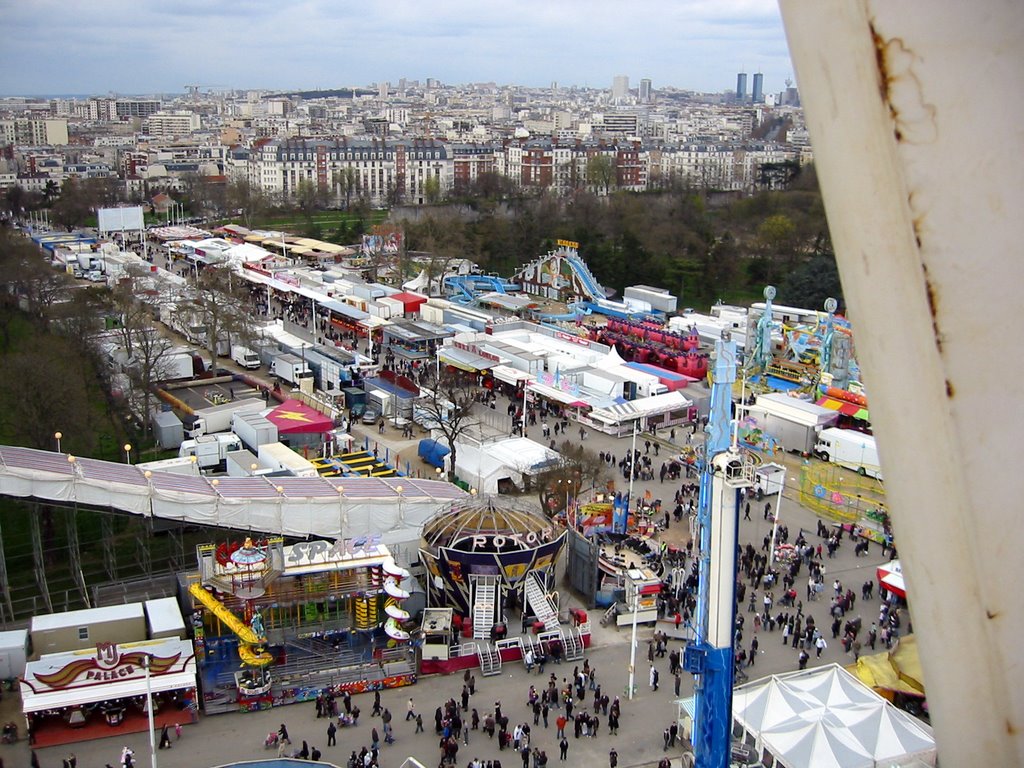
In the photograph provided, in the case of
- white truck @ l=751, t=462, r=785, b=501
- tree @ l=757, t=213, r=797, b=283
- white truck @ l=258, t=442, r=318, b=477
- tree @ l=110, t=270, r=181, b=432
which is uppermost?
tree @ l=757, t=213, r=797, b=283

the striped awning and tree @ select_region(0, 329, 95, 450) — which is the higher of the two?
tree @ select_region(0, 329, 95, 450)

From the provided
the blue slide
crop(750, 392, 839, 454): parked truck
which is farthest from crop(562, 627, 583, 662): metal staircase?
the blue slide

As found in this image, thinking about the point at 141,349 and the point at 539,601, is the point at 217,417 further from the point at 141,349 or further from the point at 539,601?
the point at 539,601

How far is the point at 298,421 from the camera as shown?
2158 cm

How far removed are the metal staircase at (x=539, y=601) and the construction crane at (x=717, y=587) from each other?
4.32 meters

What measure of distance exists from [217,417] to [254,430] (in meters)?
2.16

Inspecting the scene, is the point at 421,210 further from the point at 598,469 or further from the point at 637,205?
the point at 598,469

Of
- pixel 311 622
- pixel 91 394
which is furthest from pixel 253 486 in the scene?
pixel 91 394

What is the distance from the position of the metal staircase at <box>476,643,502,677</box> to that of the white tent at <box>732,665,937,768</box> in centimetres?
338

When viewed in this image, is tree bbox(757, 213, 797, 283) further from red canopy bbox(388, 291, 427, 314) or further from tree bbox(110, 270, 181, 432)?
tree bbox(110, 270, 181, 432)

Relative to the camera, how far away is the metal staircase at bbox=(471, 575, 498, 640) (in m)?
13.9

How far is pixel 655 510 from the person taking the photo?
18.3m

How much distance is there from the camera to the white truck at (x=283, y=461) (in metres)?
18.4

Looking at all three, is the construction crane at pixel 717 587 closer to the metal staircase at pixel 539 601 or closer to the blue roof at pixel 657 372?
the metal staircase at pixel 539 601
